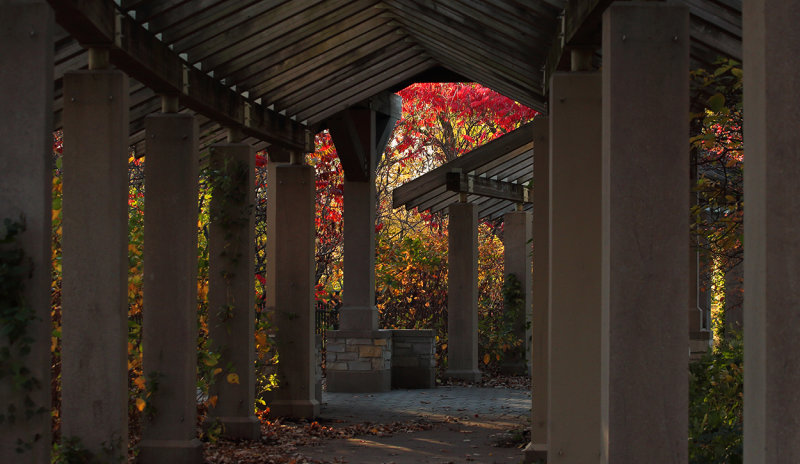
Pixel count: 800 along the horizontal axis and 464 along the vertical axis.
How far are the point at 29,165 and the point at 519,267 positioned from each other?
12.2 meters

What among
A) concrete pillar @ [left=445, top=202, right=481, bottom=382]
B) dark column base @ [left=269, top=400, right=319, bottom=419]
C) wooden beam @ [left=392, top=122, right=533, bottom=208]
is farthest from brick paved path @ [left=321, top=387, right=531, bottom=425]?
wooden beam @ [left=392, top=122, right=533, bottom=208]

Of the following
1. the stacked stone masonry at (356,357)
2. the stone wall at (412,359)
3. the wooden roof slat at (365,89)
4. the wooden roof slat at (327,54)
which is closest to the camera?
the wooden roof slat at (327,54)

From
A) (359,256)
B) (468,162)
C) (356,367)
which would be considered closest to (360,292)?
(359,256)

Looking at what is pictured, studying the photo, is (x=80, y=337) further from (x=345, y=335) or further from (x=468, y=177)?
(x=468, y=177)

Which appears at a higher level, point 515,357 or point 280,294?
point 280,294

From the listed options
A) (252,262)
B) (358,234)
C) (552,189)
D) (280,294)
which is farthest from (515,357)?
(552,189)

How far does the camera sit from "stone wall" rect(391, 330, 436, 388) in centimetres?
1396

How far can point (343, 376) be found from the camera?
43.1ft

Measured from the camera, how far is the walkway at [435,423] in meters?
8.34

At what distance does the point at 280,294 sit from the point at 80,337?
16.0 ft

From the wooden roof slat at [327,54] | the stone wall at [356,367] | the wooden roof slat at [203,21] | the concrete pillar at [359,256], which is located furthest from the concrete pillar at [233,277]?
the stone wall at [356,367]

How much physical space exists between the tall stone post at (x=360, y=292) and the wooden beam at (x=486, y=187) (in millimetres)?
1439

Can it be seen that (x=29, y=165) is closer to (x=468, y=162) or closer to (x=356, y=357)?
(x=356, y=357)

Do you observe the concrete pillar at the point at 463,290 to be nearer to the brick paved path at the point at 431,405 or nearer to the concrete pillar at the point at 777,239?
the brick paved path at the point at 431,405
